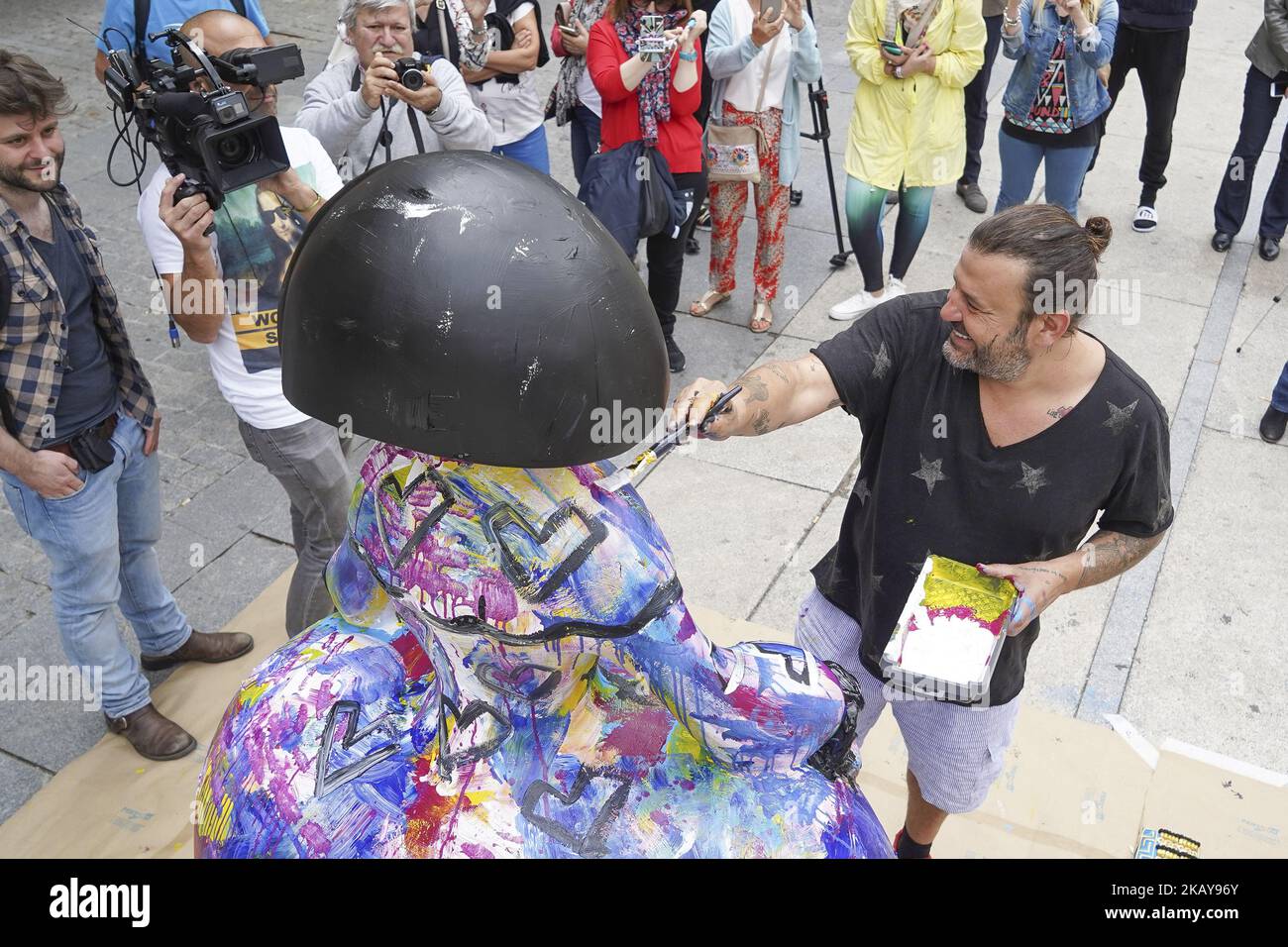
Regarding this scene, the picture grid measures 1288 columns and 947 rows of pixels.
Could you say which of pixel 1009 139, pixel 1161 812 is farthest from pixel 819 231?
pixel 1161 812

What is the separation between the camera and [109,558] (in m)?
3.31

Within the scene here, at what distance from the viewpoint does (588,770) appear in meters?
1.94

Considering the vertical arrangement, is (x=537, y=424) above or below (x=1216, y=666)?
above

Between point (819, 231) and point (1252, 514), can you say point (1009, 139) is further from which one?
point (1252, 514)

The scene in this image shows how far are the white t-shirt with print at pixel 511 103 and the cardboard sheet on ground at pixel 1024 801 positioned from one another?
10.3 feet

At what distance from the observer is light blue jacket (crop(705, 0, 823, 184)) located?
17.6ft

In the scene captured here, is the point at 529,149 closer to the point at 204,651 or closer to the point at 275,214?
the point at 275,214

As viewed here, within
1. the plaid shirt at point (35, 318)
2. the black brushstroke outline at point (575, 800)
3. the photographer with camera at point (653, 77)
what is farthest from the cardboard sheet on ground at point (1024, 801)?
the photographer with camera at point (653, 77)

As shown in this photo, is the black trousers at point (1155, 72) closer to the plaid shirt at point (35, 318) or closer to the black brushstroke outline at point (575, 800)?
the plaid shirt at point (35, 318)

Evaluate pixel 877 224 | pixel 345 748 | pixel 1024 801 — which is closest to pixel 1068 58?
pixel 877 224

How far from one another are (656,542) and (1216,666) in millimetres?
3117

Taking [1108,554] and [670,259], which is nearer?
[1108,554]

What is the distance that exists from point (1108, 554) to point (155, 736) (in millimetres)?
2822
